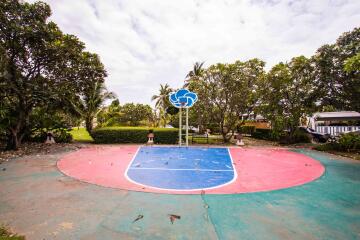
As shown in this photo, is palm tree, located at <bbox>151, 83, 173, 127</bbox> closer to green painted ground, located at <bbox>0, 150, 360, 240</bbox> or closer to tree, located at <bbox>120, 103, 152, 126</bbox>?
tree, located at <bbox>120, 103, 152, 126</bbox>

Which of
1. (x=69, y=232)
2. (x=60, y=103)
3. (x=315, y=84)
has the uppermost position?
(x=315, y=84)

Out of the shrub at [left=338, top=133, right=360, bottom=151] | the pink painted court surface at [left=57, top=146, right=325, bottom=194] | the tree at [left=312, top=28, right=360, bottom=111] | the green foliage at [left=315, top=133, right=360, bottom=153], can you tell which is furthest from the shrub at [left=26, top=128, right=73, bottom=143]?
the shrub at [left=338, top=133, right=360, bottom=151]

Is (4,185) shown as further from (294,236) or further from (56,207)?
(294,236)

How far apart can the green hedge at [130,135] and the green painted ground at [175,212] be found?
11.7 metres

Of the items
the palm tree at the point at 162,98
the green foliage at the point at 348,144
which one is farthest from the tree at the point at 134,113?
the green foliage at the point at 348,144

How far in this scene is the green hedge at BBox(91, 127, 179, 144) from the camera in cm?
1902

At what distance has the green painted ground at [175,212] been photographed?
160 inches

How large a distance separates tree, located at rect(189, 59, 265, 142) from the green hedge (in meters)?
3.52

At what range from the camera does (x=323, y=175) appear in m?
8.63

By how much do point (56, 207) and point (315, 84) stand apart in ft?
59.6

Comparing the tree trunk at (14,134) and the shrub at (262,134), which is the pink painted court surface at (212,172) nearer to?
the tree trunk at (14,134)

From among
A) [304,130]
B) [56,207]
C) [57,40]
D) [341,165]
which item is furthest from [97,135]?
[304,130]

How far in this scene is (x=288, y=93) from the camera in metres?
18.1

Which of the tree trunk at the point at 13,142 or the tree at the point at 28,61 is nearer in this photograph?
the tree at the point at 28,61
